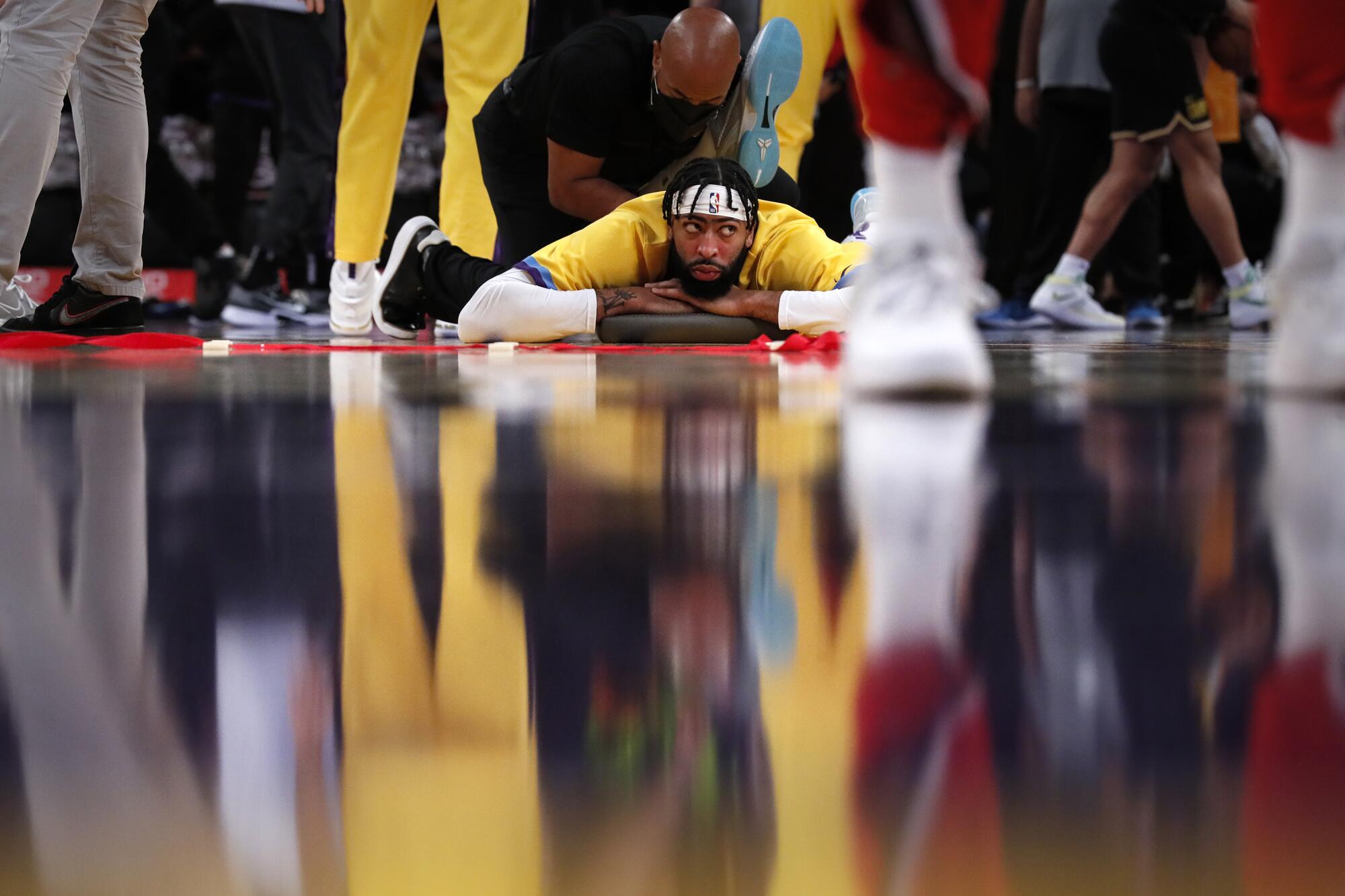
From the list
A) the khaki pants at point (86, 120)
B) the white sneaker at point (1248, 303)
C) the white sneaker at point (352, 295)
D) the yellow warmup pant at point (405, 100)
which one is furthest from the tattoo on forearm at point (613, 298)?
the white sneaker at point (1248, 303)

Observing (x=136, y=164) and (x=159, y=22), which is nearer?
(x=136, y=164)

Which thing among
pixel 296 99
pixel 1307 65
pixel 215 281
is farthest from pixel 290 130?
pixel 1307 65

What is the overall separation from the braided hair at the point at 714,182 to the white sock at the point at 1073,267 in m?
1.75

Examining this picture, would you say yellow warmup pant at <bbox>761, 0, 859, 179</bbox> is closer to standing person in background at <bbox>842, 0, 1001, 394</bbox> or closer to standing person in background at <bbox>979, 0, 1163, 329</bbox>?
standing person in background at <bbox>979, 0, 1163, 329</bbox>

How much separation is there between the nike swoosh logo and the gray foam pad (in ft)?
2.90

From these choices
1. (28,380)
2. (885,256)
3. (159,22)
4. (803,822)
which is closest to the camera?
(803,822)

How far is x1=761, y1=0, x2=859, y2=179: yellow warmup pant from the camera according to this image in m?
3.26

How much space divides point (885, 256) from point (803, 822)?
2.68 ft

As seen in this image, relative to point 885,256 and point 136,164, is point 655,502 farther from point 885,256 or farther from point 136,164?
point 136,164

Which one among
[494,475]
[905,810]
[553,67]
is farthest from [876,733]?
[553,67]

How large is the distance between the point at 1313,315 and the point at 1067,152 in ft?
12.1

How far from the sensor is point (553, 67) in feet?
9.32

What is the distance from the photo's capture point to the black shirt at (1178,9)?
3617mm

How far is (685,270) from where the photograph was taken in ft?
8.50
